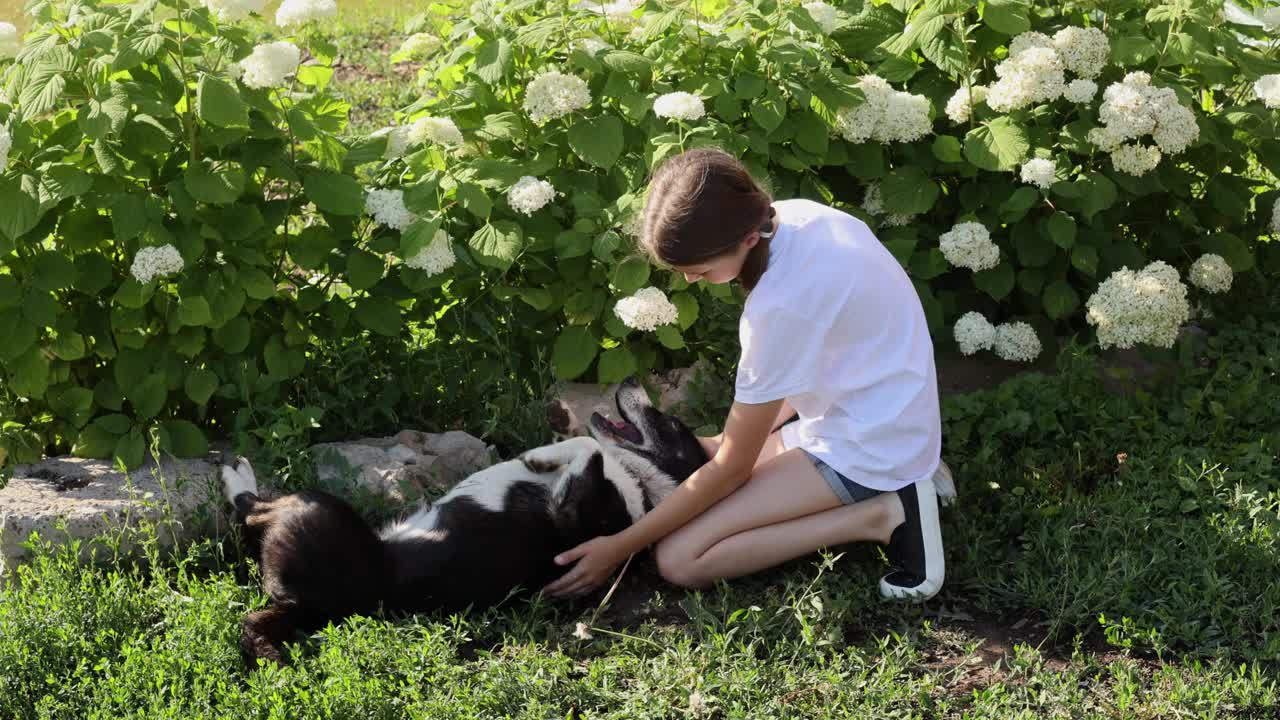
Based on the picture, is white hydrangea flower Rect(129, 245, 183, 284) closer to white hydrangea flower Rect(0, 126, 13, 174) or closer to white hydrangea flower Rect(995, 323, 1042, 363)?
white hydrangea flower Rect(0, 126, 13, 174)

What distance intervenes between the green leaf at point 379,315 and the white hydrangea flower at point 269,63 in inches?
31.2

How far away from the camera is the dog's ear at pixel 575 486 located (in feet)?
11.6

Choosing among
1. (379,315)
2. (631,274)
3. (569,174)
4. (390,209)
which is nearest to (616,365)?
(631,274)

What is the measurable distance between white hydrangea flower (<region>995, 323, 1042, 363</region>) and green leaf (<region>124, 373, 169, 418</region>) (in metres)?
2.74

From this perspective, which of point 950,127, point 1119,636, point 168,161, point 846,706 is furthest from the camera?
point 950,127

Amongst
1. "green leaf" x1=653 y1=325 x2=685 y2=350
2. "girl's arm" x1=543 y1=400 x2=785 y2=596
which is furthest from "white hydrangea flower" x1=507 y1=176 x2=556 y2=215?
"girl's arm" x1=543 y1=400 x2=785 y2=596

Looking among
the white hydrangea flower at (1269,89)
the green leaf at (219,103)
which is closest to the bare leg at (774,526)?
the green leaf at (219,103)

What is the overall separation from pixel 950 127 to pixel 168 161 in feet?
8.60

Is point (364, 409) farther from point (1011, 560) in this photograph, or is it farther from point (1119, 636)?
point (1119, 636)

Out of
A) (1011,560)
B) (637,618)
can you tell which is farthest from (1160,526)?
(637,618)

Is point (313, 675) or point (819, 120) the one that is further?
point (819, 120)

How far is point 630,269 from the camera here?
13.0 ft

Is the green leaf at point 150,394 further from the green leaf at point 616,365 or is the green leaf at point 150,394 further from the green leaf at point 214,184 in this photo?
the green leaf at point 616,365

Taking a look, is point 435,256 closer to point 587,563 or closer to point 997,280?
point 587,563
